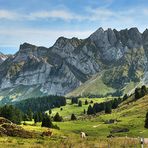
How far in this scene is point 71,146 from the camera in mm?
39875

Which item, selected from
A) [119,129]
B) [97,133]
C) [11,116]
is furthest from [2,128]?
[11,116]

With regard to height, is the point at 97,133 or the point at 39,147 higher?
the point at 39,147

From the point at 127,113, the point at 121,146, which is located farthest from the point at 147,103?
the point at 121,146

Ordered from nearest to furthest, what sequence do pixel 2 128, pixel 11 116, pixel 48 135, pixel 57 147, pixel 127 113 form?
1. pixel 57 147
2. pixel 2 128
3. pixel 48 135
4. pixel 11 116
5. pixel 127 113

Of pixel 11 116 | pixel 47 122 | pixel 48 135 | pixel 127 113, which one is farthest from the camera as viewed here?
pixel 127 113

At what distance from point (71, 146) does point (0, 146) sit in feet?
25.8

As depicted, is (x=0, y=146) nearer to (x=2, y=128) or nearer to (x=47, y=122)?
(x=2, y=128)

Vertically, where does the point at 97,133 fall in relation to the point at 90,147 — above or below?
below

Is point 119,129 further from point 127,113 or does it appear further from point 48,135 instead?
point 48,135

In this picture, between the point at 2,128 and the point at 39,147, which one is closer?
the point at 39,147

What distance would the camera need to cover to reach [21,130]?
54.5 meters

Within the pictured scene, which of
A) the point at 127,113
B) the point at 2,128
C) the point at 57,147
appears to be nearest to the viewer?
the point at 57,147

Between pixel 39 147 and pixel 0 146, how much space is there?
4.39 m

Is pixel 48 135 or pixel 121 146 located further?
pixel 48 135
